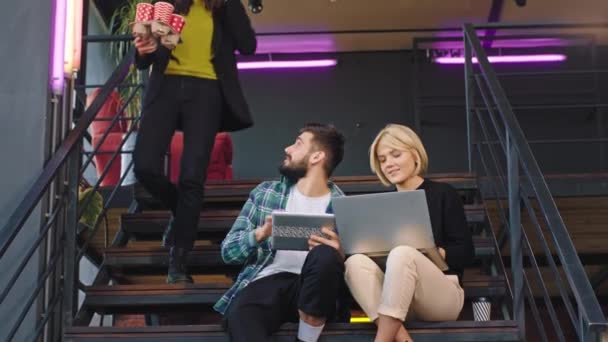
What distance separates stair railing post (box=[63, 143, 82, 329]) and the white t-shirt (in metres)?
0.67

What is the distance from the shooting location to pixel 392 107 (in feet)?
24.8

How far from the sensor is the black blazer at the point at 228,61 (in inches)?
134

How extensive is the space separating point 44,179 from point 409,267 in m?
1.22

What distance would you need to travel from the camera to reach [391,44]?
7.64m

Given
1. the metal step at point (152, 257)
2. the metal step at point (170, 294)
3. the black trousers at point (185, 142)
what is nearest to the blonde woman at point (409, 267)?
the metal step at point (170, 294)

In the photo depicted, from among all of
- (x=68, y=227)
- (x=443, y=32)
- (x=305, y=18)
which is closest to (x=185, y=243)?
(x=68, y=227)

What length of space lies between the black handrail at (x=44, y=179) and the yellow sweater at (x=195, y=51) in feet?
0.95

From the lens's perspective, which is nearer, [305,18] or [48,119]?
[48,119]

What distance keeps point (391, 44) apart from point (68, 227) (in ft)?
16.4

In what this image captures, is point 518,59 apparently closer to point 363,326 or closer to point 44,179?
point 363,326

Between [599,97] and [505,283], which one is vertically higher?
[599,97]

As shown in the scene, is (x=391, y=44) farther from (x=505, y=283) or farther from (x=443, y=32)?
(x=505, y=283)

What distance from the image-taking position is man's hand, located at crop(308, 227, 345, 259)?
269 cm

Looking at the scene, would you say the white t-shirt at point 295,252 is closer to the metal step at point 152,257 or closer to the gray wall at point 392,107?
the metal step at point 152,257
